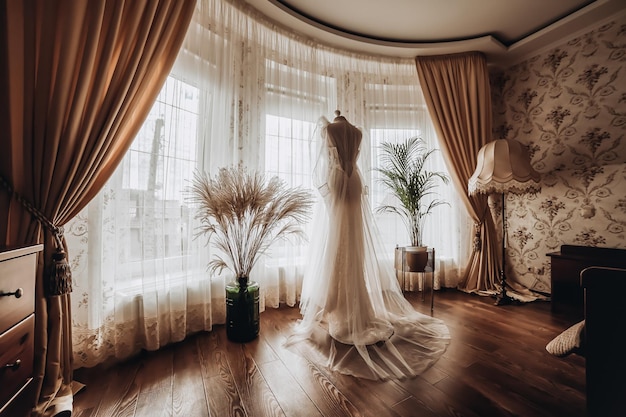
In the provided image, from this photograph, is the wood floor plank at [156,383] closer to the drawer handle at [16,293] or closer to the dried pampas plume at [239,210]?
the dried pampas plume at [239,210]

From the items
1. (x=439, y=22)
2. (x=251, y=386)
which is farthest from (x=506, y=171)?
(x=251, y=386)

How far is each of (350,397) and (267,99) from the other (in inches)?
92.5

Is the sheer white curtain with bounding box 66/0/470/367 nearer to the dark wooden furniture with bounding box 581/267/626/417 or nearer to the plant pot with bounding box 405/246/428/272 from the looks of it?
the plant pot with bounding box 405/246/428/272

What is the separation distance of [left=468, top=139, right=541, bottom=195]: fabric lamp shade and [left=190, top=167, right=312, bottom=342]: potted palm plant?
1.77m

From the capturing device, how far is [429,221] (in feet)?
9.87

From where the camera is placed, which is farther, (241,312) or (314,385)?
(241,312)

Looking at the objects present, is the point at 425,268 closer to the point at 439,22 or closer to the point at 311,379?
the point at 311,379

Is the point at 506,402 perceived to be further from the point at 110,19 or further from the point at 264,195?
the point at 110,19

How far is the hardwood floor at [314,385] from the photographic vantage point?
45.5 inches

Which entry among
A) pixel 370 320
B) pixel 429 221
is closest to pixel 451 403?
pixel 370 320

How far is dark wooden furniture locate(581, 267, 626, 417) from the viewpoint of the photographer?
87 cm

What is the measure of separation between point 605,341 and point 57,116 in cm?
244

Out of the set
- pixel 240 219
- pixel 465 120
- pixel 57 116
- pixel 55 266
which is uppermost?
pixel 465 120

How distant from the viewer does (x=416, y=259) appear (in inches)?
94.1
